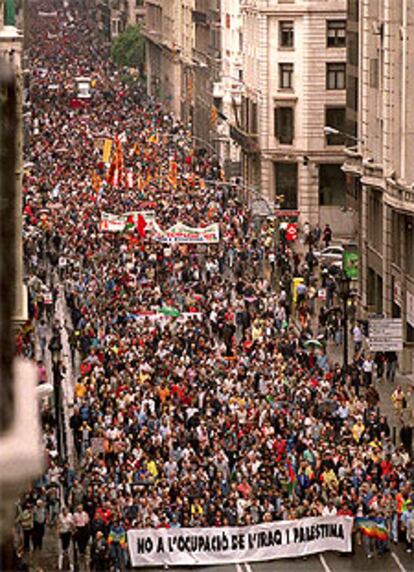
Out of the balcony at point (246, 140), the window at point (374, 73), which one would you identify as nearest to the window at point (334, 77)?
the balcony at point (246, 140)

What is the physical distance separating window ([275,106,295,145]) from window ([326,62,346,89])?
2.47 meters

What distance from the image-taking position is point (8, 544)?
4113 mm

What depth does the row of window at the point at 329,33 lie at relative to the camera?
8856 centimetres

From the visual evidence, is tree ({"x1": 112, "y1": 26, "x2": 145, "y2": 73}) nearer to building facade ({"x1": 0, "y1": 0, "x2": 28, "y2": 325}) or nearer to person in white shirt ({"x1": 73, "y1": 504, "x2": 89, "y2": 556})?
building facade ({"x1": 0, "y1": 0, "x2": 28, "y2": 325})

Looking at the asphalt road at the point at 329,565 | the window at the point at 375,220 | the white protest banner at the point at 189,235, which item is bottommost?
the asphalt road at the point at 329,565

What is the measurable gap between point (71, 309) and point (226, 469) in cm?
2344

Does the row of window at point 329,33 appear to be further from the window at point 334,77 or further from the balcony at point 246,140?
the balcony at point 246,140

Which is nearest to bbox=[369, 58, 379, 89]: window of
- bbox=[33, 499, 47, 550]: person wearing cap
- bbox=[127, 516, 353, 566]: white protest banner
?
bbox=[33, 499, 47, 550]: person wearing cap

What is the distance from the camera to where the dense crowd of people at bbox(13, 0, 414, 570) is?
102ft

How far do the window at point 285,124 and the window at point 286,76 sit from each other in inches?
45.0

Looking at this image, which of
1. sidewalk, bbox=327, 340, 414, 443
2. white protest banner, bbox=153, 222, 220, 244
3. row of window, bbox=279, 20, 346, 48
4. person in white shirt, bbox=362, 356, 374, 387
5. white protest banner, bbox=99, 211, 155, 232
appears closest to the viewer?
sidewalk, bbox=327, 340, 414, 443

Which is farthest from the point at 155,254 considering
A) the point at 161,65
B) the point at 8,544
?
the point at 161,65

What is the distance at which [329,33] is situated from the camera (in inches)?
3511

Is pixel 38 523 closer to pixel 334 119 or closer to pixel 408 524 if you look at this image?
pixel 408 524
